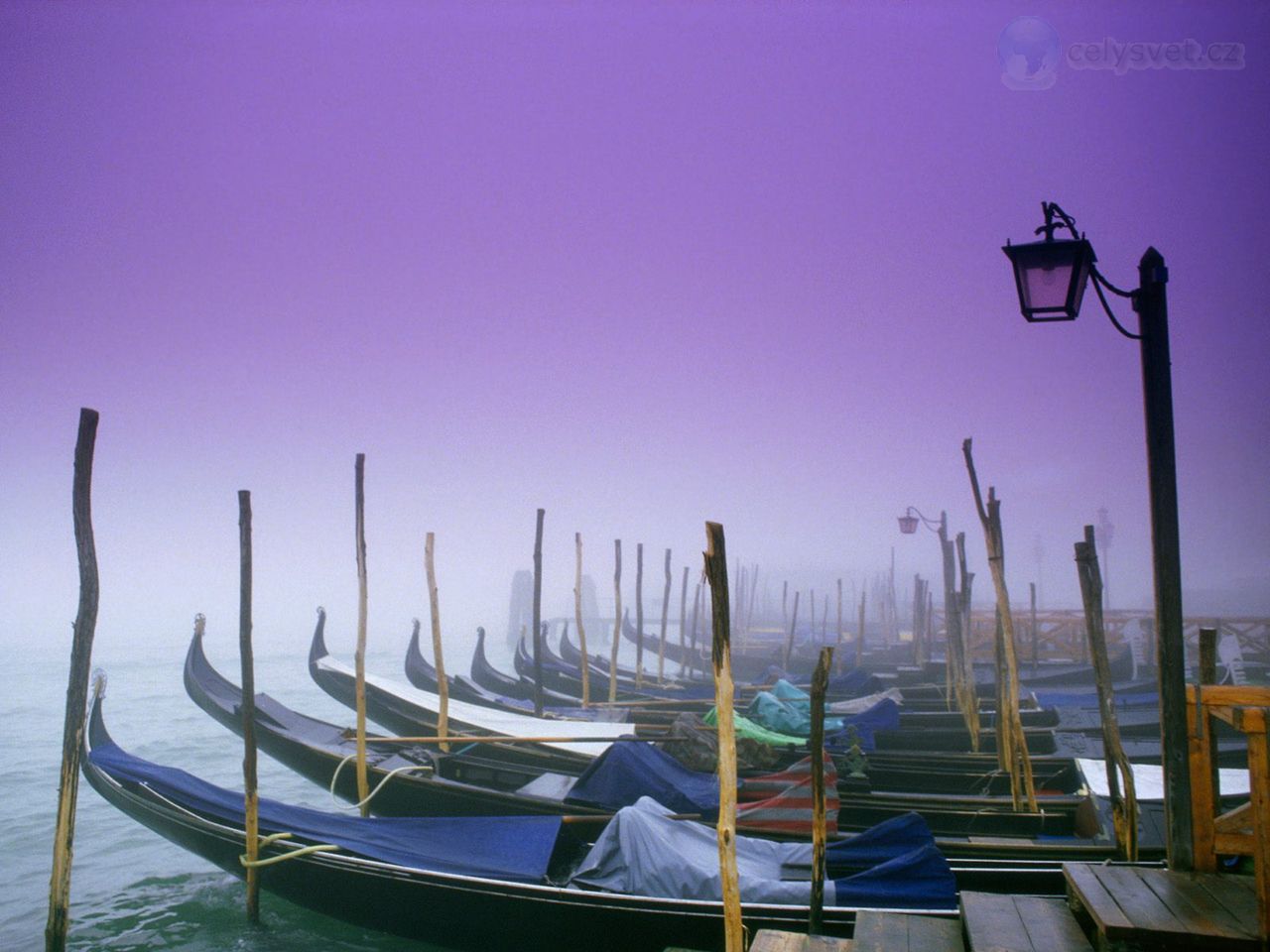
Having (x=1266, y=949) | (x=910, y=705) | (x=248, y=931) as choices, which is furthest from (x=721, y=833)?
(x=910, y=705)

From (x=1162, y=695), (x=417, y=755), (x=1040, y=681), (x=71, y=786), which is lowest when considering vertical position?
(x=1040, y=681)

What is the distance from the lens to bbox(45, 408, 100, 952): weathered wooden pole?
3.60m

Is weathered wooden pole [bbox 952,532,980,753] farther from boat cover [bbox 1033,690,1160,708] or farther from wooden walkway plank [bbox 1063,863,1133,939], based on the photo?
wooden walkway plank [bbox 1063,863,1133,939]

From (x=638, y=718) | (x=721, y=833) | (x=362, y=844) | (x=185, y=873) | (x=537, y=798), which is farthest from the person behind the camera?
(x=638, y=718)

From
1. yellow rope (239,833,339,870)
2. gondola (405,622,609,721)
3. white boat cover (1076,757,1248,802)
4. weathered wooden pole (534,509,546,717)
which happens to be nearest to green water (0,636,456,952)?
yellow rope (239,833,339,870)

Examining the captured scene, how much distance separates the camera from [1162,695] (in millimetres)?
2533

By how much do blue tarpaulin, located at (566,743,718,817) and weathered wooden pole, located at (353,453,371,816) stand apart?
172 centimetres

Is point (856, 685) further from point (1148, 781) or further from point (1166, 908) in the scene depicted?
point (1166, 908)

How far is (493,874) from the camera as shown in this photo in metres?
3.94

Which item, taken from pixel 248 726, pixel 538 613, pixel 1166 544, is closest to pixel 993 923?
pixel 1166 544

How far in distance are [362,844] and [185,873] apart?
10.1 ft

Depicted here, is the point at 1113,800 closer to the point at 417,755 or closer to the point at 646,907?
the point at 646,907

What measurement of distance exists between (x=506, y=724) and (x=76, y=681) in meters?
4.35

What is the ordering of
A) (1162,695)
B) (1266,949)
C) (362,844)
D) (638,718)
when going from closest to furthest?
(1266,949), (1162,695), (362,844), (638,718)
